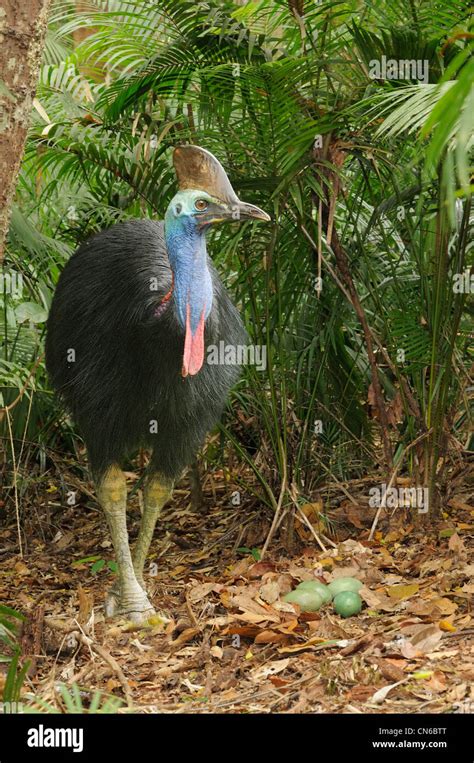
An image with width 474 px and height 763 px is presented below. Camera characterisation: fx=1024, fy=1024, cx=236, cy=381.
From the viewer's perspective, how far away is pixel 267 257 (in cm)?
372

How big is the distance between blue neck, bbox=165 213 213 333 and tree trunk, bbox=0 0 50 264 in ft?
2.90

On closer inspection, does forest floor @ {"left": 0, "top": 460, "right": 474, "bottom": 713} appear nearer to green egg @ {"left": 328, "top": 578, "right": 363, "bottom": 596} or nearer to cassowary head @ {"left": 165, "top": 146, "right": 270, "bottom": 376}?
green egg @ {"left": 328, "top": 578, "right": 363, "bottom": 596}

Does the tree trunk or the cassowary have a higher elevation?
the tree trunk

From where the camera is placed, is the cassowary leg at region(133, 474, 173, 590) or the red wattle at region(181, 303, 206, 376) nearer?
the red wattle at region(181, 303, 206, 376)

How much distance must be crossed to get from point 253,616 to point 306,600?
18 centimetres

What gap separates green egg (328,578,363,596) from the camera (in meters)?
3.32

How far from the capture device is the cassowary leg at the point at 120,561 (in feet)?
11.4

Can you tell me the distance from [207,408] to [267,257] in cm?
60

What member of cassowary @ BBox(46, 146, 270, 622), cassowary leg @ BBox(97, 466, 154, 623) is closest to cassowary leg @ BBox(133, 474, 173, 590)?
cassowary @ BBox(46, 146, 270, 622)

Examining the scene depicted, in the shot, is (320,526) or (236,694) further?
(320,526)

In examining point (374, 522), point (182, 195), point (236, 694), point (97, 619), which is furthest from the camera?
point (374, 522)

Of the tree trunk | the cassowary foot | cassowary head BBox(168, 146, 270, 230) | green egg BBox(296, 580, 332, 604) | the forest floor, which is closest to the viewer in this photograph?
the tree trunk
